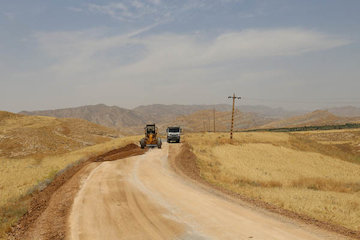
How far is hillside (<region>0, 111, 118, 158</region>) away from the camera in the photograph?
57547 millimetres

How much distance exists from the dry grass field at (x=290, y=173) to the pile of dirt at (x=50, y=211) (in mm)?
8792

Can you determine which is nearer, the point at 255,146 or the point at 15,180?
the point at 15,180

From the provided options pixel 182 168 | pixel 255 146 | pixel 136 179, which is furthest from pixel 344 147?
pixel 136 179

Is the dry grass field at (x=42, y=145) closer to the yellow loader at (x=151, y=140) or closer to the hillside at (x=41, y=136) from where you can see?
the hillside at (x=41, y=136)

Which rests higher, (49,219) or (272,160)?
(49,219)

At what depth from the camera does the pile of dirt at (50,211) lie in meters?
8.80

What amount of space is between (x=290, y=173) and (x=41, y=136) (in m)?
61.7

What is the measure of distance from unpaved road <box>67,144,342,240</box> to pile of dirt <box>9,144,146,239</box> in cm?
40

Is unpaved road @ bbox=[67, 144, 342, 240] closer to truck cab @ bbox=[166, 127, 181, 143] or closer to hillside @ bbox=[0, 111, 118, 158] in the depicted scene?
truck cab @ bbox=[166, 127, 181, 143]

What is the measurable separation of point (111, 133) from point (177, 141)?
192 feet

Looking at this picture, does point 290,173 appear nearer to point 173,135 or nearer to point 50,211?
point 173,135

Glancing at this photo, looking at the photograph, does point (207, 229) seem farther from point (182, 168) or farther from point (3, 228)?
point (182, 168)

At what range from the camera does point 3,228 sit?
9211mm

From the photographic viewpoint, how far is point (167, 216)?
9688 millimetres
